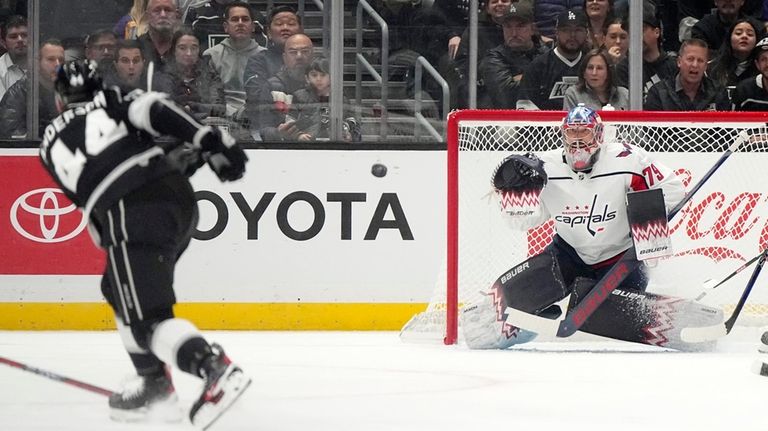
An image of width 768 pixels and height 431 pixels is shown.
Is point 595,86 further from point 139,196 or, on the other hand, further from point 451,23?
point 139,196

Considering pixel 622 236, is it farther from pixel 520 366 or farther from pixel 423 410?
pixel 423 410

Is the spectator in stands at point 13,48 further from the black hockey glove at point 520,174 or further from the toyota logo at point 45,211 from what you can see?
the black hockey glove at point 520,174

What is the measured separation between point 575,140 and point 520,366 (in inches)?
38.5

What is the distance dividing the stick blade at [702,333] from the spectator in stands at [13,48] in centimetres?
317

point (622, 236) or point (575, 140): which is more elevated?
point (575, 140)

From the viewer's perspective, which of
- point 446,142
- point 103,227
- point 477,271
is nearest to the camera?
point 103,227

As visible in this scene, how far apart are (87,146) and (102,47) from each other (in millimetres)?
2807

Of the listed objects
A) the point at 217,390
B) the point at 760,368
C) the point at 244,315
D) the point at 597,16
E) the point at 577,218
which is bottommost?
the point at 244,315

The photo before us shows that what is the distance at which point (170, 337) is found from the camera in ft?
10.9

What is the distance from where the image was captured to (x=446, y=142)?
631 centimetres

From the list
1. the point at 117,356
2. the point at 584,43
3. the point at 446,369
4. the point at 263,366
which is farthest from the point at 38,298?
the point at 584,43

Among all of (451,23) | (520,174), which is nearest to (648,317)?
(520,174)

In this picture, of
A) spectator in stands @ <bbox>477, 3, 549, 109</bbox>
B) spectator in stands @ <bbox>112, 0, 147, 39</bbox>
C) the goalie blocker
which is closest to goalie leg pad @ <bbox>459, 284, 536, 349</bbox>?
the goalie blocker

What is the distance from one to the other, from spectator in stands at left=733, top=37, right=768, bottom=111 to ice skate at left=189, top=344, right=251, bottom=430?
388 centimetres
